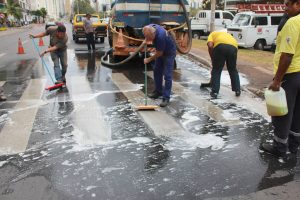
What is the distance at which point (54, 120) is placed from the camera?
559 cm

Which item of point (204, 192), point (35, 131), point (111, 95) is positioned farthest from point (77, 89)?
point (204, 192)

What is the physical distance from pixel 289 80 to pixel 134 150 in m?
2.11

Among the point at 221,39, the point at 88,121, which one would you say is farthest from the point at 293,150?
the point at 221,39

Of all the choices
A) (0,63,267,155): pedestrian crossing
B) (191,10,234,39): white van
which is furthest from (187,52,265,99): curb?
(191,10,234,39): white van

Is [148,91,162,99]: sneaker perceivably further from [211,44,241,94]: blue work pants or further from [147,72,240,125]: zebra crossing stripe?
[211,44,241,94]: blue work pants

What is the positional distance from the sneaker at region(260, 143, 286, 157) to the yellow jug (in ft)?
1.86

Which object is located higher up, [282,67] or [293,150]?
[282,67]

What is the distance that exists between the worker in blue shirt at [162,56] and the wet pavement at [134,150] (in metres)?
0.34

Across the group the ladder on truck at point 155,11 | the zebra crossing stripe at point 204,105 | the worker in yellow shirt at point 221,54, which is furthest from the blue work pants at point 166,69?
the ladder on truck at point 155,11

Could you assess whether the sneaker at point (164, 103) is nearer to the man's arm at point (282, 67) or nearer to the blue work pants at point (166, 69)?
the blue work pants at point (166, 69)

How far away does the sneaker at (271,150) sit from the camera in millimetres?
4133

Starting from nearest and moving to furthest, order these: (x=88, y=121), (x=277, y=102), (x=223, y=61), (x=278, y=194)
Answer: (x=278, y=194)
(x=277, y=102)
(x=88, y=121)
(x=223, y=61)

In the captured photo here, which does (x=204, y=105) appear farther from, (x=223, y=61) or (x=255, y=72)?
(x=255, y=72)

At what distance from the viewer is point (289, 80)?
384cm
